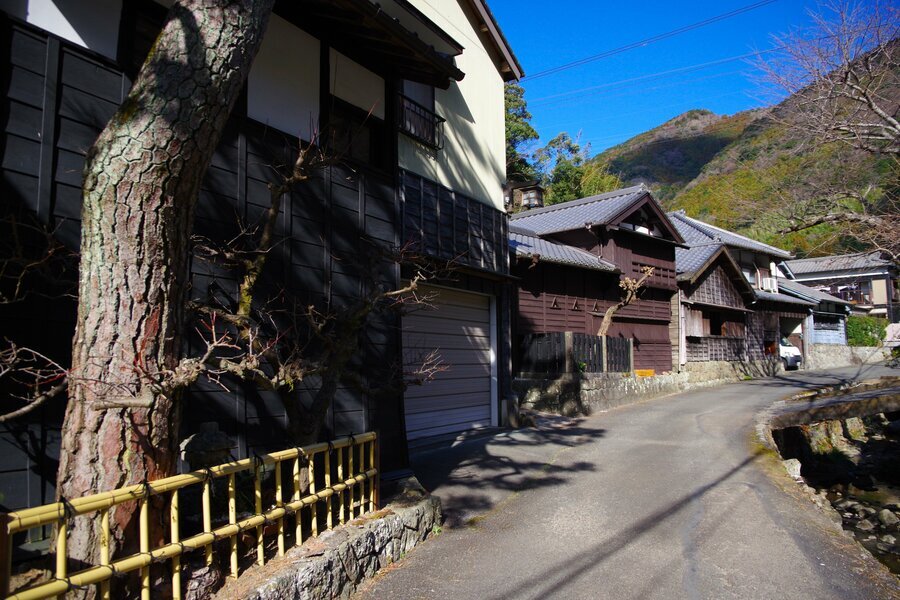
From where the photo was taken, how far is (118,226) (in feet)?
11.9

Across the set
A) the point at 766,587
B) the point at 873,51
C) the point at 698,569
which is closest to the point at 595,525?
the point at 698,569

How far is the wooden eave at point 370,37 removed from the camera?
7.19m

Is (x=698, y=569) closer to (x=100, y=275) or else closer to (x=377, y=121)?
(x=100, y=275)

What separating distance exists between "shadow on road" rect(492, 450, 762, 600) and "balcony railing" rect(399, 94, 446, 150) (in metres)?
6.65

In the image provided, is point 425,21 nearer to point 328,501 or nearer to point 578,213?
point 328,501

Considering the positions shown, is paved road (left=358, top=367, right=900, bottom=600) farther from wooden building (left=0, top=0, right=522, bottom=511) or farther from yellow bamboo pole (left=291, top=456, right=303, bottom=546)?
wooden building (left=0, top=0, right=522, bottom=511)

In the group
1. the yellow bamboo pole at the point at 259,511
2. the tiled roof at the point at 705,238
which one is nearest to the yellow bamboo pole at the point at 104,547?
the yellow bamboo pole at the point at 259,511

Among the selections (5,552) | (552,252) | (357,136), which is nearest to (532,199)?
(552,252)

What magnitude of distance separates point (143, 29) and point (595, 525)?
723 cm

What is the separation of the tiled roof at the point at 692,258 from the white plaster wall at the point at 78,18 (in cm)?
2192

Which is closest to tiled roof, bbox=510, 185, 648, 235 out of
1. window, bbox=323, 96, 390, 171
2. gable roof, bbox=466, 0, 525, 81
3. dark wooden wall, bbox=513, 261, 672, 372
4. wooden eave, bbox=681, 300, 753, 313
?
dark wooden wall, bbox=513, 261, 672, 372

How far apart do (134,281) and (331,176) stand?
423cm

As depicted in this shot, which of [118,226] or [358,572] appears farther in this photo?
[358,572]

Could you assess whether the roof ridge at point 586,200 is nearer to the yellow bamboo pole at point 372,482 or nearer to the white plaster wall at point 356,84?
the white plaster wall at point 356,84
